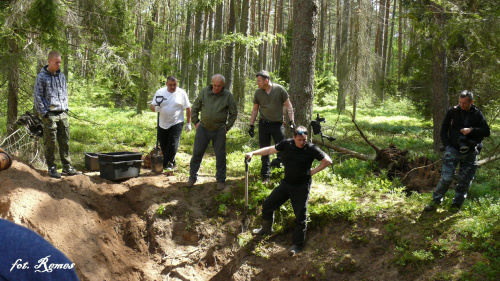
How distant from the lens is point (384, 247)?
6172 millimetres

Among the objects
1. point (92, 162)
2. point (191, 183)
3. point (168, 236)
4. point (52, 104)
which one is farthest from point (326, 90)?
point (52, 104)

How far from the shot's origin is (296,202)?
6.43 metres

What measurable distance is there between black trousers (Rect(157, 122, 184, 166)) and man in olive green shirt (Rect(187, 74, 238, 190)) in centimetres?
90

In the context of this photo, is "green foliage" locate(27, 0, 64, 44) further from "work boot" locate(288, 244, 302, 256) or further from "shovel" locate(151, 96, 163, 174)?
"work boot" locate(288, 244, 302, 256)

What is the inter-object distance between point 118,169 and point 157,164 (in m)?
0.95

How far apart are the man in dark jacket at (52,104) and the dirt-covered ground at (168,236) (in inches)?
23.5

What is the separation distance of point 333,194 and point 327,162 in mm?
1395

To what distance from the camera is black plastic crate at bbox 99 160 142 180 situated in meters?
7.88

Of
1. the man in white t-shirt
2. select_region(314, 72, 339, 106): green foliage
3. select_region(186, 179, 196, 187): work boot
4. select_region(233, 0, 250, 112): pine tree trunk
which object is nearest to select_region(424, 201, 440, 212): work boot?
select_region(186, 179, 196, 187): work boot

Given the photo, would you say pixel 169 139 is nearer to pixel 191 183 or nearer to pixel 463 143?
pixel 191 183

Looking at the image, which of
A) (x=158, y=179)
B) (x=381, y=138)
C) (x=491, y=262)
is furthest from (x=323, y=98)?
(x=491, y=262)

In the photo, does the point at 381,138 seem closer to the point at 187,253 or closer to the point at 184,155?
the point at 184,155

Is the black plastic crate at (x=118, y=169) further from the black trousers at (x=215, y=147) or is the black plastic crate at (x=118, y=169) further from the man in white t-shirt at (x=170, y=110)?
the black trousers at (x=215, y=147)

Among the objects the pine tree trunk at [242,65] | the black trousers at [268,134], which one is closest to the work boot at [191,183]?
the black trousers at [268,134]
